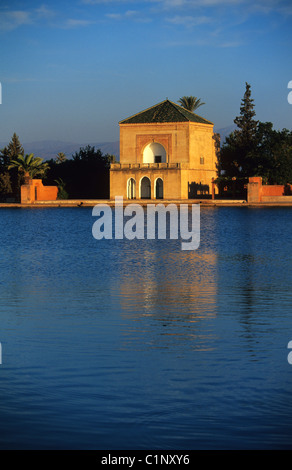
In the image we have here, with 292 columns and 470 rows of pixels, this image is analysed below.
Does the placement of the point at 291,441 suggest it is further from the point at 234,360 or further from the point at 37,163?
the point at 37,163

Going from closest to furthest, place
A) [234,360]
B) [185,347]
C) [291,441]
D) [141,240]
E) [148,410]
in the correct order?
[291,441]
[148,410]
[234,360]
[185,347]
[141,240]

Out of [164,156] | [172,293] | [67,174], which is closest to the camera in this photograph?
[172,293]

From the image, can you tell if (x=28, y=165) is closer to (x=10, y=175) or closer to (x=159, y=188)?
(x=10, y=175)

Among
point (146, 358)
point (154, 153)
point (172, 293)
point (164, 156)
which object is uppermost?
point (154, 153)

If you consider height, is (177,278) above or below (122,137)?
below

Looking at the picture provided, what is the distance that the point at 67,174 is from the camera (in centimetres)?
5069

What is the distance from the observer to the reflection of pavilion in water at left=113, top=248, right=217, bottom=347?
26.3ft

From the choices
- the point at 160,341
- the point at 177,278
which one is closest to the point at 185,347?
the point at 160,341

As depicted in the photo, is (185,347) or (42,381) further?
(185,347)

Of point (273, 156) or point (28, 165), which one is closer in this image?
point (273, 156)

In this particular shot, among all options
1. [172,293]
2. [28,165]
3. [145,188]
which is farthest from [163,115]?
[172,293]

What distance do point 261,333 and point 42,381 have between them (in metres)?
2.70

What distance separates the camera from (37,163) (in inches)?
1911

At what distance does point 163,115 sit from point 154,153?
2706 millimetres
